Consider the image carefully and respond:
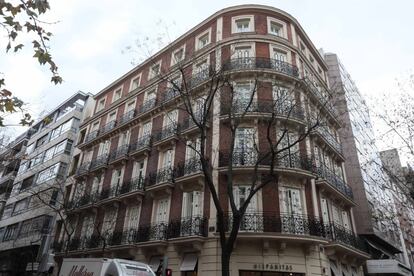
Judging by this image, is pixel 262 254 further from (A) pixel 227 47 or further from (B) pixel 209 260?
(A) pixel 227 47

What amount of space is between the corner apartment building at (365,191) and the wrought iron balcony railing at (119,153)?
49.7 feet

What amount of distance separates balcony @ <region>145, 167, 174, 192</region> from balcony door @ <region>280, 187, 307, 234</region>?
6.36m

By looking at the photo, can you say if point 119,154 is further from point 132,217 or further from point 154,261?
point 154,261

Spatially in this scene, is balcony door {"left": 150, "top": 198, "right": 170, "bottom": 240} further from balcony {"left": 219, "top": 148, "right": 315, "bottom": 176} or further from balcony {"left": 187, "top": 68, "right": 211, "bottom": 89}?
balcony {"left": 187, "top": 68, "right": 211, "bottom": 89}

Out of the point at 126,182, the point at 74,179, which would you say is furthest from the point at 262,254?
the point at 74,179

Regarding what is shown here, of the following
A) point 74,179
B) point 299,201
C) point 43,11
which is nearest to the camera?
point 43,11

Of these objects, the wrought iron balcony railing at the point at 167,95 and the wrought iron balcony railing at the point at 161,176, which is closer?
the wrought iron balcony railing at the point at 161,176

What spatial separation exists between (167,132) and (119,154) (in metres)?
5.41

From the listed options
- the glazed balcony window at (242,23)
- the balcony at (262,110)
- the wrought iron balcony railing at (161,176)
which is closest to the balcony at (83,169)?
the wrought iron balcony railing at (161,176)

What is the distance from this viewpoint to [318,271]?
14.8m

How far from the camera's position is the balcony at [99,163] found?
2491 cm

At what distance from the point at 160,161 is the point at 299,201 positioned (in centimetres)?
906

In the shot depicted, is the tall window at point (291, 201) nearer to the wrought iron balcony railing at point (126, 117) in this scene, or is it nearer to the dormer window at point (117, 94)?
the wrought iron balcony railing at point (126, 117)

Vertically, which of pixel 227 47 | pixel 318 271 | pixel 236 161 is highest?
pixel 227 47
